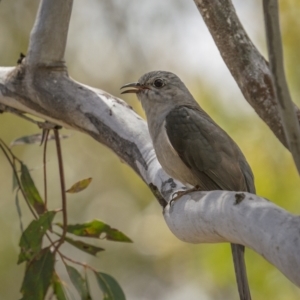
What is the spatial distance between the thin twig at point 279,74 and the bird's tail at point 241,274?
148 cm

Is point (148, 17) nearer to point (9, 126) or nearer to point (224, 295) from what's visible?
point (9, 126)

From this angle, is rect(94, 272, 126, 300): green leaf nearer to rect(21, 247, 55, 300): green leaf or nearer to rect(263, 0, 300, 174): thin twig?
rect(21, 247, 55, 300): green leaf

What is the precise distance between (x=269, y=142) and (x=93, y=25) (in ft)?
14.3

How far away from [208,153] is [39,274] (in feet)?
4.50

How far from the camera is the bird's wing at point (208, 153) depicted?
4.40 meters

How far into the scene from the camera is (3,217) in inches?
388

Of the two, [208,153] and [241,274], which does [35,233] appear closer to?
[208,153]

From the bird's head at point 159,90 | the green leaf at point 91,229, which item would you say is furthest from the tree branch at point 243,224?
the bird's head at point 159,90

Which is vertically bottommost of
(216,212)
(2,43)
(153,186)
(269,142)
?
(216,212)

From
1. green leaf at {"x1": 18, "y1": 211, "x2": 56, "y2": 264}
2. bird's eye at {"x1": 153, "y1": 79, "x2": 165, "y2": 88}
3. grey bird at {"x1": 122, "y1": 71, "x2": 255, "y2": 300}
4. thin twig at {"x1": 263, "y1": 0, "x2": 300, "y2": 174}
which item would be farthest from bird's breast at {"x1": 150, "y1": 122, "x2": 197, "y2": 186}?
thin twig at {"x1": 263, "y1": 0, "x2": 300, "y2": 174}

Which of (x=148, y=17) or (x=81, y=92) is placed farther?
(x=148, y=17)

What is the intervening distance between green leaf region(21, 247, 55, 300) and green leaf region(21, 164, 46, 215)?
1.42 feet

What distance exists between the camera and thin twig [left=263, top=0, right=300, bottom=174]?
2453 mm

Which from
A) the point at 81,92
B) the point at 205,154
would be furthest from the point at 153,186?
the point at 81,92
